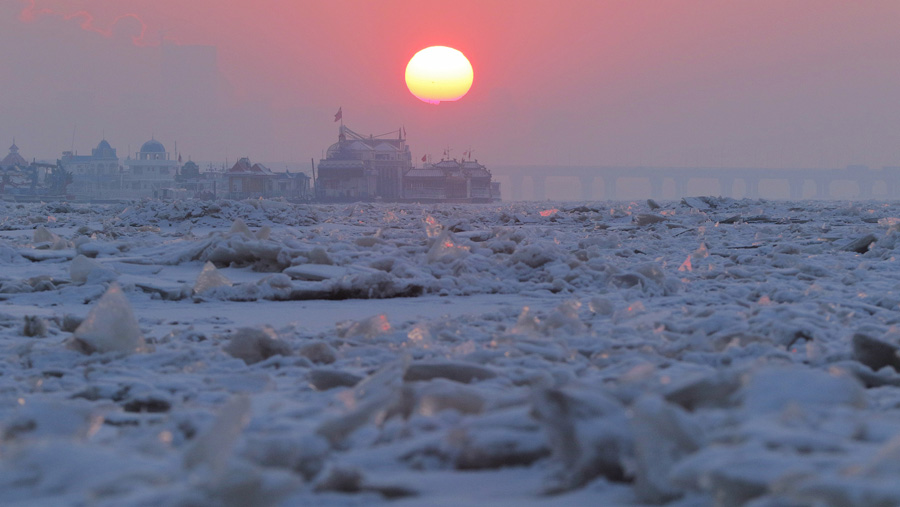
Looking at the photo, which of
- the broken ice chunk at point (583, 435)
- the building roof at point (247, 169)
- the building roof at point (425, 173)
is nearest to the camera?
the broken ice chunk at point (583, 435)

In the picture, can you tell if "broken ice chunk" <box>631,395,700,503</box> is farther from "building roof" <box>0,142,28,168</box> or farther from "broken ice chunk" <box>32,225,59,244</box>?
"building roof" <box>0,142,28,168</box>

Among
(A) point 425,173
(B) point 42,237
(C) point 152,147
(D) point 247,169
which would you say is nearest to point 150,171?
(C) point 152,147

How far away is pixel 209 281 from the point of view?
4.94 metres

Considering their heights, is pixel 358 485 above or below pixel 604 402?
below

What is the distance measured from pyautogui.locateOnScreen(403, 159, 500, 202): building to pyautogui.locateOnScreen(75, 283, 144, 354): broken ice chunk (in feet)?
312

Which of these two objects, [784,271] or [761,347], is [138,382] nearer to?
[761,347]

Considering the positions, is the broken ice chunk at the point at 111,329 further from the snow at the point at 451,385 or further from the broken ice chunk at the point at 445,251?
the broken ice chunk at the point at 445,251

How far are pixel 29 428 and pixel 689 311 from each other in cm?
289

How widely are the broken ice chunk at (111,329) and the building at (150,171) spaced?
114476 mm

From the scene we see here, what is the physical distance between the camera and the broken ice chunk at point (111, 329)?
2.93m

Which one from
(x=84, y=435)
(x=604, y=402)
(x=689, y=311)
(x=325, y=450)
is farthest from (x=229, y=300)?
Answer: (x=604, y=402)

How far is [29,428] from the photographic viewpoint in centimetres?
179

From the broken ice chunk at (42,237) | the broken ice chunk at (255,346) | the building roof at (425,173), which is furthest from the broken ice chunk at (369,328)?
the building roof at (425,173)

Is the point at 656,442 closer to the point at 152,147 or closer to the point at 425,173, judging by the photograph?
the point at 425,173
